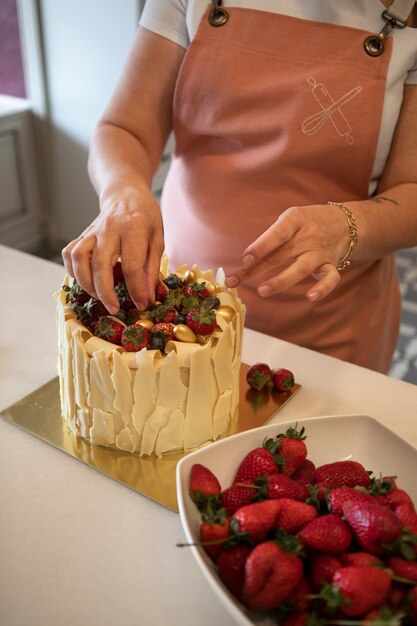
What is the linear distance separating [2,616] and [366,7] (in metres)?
1.08

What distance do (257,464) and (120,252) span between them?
357 millimetres

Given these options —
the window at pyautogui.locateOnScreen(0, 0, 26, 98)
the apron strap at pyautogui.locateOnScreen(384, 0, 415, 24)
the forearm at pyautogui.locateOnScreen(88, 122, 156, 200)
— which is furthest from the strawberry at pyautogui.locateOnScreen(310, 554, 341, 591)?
the window at pyautogui.locateOnScreen(0, 0, 26, 98)

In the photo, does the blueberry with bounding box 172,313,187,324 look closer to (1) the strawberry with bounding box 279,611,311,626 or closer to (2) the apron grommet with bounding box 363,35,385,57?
A: (1) the strawberry with bounding box 279,611,311,626

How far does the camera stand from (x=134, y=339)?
0.80 m

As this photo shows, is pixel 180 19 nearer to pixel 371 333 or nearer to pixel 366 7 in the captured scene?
pixel 366 7

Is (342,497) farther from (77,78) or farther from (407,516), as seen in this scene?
(77,78)

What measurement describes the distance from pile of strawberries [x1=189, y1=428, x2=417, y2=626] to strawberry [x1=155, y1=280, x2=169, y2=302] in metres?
0.29

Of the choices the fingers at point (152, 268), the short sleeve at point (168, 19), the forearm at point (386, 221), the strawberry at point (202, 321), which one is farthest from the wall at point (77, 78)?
the strawberry at point (202, 321)

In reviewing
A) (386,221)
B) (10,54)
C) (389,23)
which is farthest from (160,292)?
(10,54)

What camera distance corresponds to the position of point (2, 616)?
2.08 feet

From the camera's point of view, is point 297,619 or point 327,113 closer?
point 297,619

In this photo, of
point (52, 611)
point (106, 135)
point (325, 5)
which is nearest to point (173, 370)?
point (52, 611)

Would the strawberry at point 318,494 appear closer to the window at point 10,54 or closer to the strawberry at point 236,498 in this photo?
the strawberry at point 236,498

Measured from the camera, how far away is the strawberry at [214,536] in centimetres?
60
